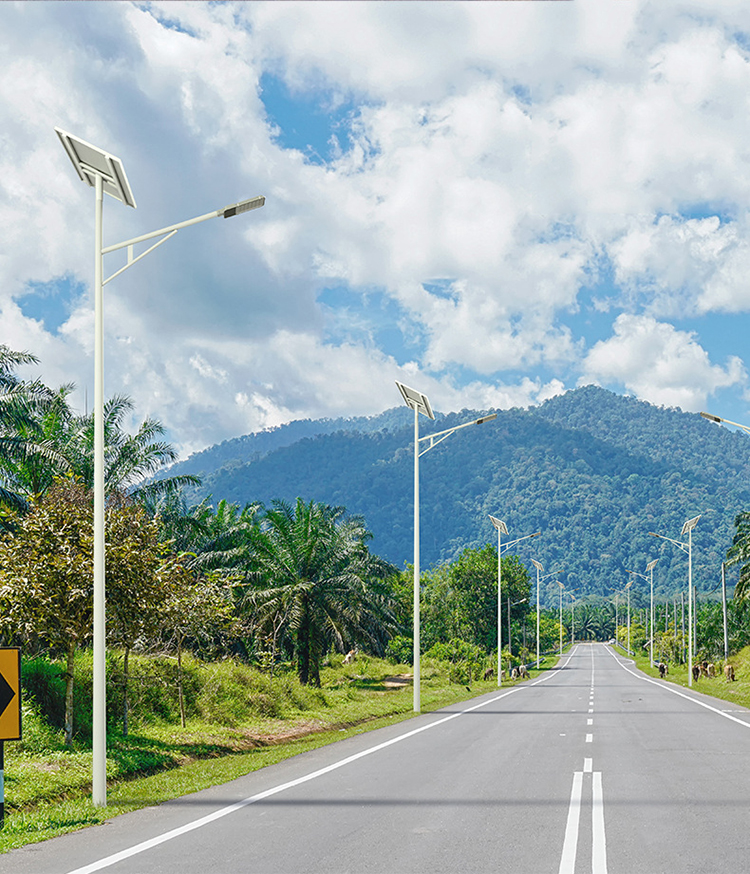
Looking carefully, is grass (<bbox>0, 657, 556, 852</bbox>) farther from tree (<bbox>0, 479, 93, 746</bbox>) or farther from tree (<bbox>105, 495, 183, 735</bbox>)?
tree (<bbox>105, 495, 183, 735</bbox>)

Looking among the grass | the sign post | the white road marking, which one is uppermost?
the sign post

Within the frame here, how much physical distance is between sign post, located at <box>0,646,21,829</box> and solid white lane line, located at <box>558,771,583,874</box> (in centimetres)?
567

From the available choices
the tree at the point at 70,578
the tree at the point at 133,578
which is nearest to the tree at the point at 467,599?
the tree at the point at 133,578

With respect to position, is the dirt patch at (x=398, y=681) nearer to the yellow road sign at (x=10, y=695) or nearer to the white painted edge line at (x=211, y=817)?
the white painted edge line at (x=211, y=817)

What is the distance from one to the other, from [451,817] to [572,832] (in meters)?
1.50

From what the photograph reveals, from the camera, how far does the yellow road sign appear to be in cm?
1010

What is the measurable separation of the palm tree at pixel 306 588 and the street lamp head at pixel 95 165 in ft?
86.6

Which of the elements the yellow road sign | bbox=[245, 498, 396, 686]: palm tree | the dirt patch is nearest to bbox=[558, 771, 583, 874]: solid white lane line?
the yellow road sign

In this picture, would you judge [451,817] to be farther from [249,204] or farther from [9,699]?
[249,204]

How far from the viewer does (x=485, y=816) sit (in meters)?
10.9

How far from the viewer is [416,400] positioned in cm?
3291

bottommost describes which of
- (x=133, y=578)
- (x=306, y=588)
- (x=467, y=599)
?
(x=467, y=599)

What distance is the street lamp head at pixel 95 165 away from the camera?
41.2ft

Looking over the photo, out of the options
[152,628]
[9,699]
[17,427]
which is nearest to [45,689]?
[152,628]
